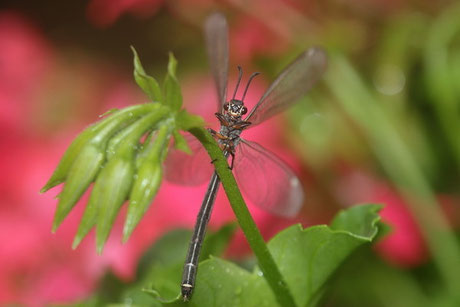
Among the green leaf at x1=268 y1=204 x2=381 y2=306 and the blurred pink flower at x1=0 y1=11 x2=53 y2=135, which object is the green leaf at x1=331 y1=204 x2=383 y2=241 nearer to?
the green leaf at x1=268 y1=204 x2=381 y2=306

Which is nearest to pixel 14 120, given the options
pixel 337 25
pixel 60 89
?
pixel 60 89

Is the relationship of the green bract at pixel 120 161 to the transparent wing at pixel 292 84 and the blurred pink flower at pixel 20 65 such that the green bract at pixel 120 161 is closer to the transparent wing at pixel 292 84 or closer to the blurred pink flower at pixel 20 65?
the transparent wing at pixel 292 84

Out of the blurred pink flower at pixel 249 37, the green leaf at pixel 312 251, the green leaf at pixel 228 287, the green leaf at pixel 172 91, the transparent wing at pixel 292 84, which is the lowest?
→ the green leaf at pixel 228 287

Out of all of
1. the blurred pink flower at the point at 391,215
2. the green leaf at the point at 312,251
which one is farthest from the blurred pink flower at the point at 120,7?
the green leaf at the point at 312,251

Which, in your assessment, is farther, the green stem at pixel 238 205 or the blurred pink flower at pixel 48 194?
the blurred pink flower at pixel 48 194

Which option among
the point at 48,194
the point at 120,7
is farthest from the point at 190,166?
the point at 120,7

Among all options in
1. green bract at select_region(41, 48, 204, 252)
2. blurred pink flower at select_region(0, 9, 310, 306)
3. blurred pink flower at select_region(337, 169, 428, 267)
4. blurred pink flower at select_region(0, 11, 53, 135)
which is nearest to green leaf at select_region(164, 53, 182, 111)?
green bract at select_region(41, 48, 204, 252)

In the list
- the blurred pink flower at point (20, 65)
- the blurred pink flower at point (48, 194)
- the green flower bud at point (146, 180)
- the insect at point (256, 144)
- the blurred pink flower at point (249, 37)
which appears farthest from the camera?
the blurred pink flower at point (20, 65)
